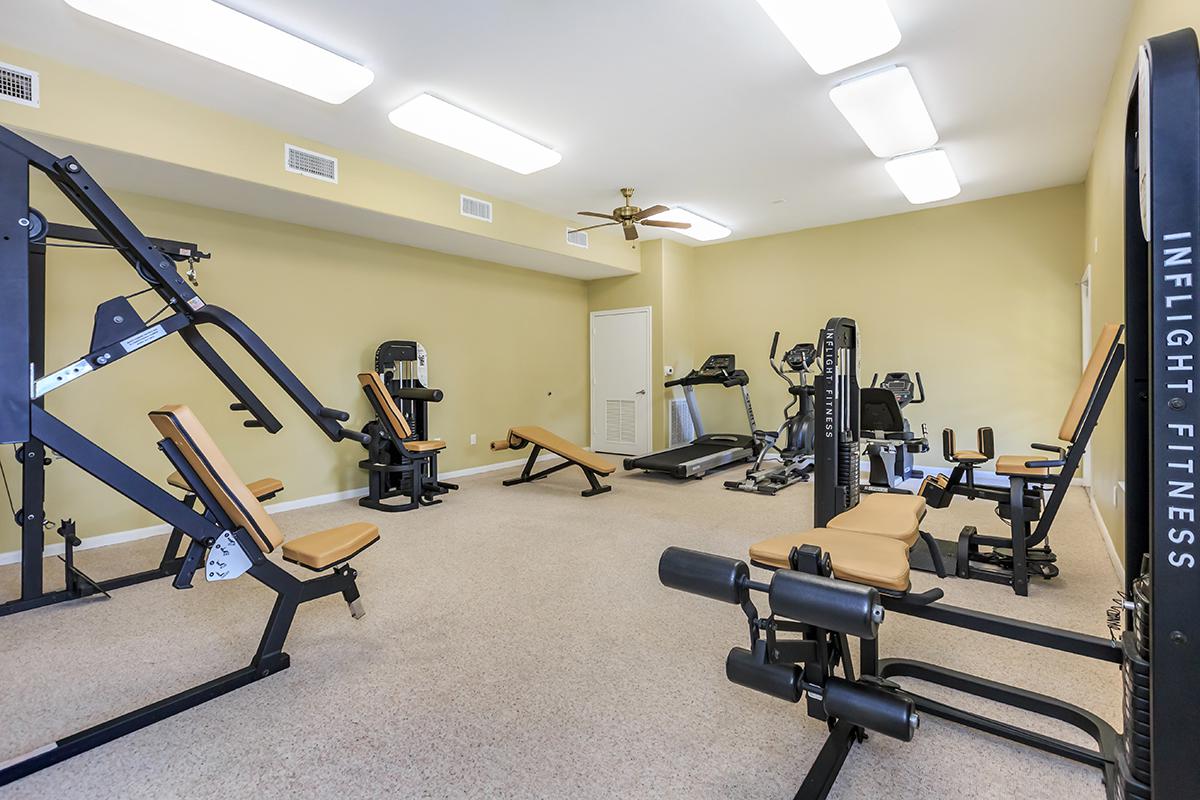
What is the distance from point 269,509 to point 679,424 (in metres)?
4.92

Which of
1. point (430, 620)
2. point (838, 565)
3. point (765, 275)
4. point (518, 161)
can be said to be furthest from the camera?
point (765, 275)

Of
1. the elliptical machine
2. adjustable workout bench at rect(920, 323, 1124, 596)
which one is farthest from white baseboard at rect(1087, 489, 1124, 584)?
the elliptical machine

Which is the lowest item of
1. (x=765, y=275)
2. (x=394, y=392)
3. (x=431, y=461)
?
(x=431, y=461)

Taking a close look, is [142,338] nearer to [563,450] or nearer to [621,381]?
[563,450]

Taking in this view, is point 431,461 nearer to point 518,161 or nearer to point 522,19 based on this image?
point 518,161

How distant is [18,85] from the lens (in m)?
2.96

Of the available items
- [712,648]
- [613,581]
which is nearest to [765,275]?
[613,581]

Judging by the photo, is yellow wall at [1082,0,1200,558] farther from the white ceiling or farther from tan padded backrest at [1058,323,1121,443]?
tan padded backrest at [1058,323,1121,443]

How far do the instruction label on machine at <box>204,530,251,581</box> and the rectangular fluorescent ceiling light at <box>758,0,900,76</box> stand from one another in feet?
10.1

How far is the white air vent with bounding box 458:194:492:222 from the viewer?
5.19 metres

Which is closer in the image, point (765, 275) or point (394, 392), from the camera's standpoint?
point (394, 392)

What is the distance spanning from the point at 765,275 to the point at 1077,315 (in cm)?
315

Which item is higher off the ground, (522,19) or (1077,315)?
(522,19)

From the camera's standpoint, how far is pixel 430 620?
2643 mm
